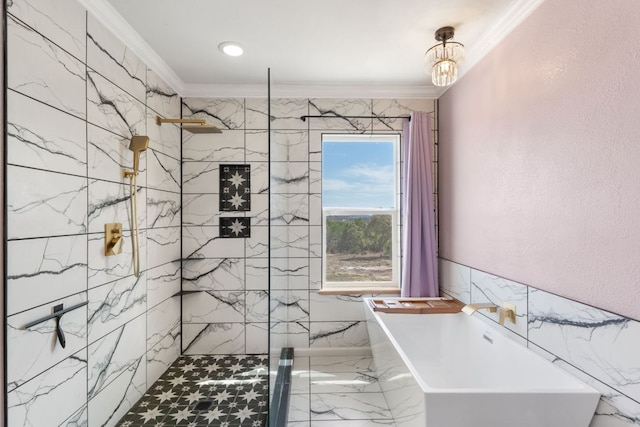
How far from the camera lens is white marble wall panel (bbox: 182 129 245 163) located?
2.59 metres

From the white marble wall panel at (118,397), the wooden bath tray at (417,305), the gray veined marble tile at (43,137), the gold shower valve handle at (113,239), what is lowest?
the white marble wall panel at (118,397)

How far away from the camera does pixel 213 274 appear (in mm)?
2584

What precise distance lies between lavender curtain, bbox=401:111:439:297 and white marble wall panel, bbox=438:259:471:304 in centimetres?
8

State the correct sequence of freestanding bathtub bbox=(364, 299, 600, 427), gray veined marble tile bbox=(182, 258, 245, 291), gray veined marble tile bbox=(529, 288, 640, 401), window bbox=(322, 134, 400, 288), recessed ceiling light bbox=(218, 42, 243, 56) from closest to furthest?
gray veined marble tile bbox=(529, 288, 640, 401) → freestanding bathtub bbox=(364, 299, 600, 427) → recessed ceiling light bbox=(218, 42, 243, 56) → gray veined marble tile bbox=(182, 258, 245, 291) → window bbox=(322, 134, 400, 288)

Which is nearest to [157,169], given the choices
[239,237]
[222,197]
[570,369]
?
[222,197]

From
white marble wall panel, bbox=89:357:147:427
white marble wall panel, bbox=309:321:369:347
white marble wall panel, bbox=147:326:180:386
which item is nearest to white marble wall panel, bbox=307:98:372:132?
white marble wall panel, bbox=309:321:369:347

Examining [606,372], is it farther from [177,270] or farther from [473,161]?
[177,270]

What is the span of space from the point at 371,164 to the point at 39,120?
2.22 metres

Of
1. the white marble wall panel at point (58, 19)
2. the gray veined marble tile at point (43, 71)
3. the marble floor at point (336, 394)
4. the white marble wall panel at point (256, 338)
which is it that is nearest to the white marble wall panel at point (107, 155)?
the gray veined marble tile at point (43, 71)

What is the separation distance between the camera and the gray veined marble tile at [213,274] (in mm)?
2576

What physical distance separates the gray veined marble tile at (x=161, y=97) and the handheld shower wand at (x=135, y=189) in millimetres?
413

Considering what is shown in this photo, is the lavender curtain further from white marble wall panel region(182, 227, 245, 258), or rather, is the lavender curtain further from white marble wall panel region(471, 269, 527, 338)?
white marble wall panel region(182, 227, 245, 258)

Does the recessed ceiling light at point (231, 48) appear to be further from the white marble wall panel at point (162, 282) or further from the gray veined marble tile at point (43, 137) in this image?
the white marble wall panel at point (162, 282)

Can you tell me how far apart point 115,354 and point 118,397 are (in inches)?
10.8
